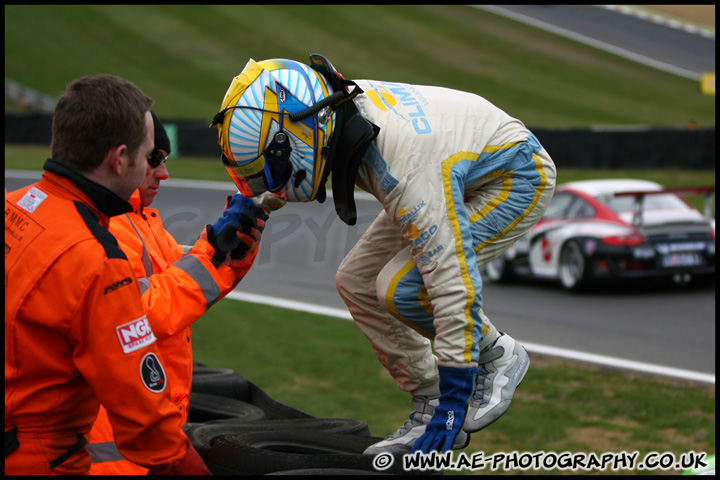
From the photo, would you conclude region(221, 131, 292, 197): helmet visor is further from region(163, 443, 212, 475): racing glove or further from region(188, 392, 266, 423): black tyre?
region(188, 392, 266, 423): black tyre

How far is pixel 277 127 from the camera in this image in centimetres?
327

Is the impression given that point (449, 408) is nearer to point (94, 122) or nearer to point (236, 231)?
point (236, 231)

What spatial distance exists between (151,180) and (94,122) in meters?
1.05

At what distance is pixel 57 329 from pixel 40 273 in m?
0.18

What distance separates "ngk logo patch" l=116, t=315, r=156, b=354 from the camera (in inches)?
105

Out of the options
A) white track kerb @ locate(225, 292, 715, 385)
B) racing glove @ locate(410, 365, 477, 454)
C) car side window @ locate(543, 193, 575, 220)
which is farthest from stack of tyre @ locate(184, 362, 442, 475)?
car side window @ locate(543, 193, 575, 220)

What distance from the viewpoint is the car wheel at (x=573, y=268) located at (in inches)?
439

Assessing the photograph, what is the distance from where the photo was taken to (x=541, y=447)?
6168 mm

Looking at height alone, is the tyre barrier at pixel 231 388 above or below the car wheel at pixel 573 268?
above

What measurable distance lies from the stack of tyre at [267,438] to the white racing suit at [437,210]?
545 mm

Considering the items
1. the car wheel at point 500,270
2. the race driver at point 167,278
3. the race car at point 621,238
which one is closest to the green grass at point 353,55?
the car wheel at point 500,270

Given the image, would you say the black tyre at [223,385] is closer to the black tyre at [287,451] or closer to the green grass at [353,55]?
the black tyre at [287,451]

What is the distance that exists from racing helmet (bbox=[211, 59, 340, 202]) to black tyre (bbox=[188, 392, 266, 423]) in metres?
2.04

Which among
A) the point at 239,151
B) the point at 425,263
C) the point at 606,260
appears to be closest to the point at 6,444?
the point at 239,151
